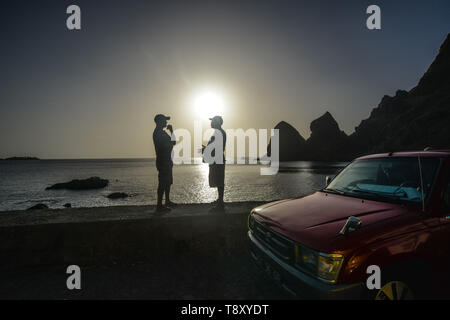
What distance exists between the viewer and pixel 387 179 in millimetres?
2910

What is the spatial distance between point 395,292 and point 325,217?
0.81 m

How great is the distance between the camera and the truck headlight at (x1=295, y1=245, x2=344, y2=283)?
162 centimetres

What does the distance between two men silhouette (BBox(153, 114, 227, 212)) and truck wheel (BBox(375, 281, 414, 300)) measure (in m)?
2.80

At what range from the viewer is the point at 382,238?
1.70 metres

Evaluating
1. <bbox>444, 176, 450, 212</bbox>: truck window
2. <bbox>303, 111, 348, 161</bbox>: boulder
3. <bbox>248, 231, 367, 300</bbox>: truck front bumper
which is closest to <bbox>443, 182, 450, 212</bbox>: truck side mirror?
<bbox>444, 176, 450, 212</bbox>: truck window

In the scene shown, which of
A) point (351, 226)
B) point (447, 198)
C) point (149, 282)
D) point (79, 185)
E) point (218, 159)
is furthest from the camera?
point (79, 185)

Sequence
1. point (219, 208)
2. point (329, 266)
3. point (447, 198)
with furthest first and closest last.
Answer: point (219, 208)
point (447, 198)
point (329, 266)

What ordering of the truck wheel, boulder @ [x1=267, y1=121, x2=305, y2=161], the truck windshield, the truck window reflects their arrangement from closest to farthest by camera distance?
1. the truck wheel
2. the truck window
3. the truck windshield
4. boulder @ [x1=267, y1=121, x2=305, y2=161]

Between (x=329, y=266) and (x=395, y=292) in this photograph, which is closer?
(x=329, y=266)

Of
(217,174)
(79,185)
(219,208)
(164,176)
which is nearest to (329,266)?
(219,208)

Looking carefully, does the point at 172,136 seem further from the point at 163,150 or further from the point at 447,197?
the point at 447,197

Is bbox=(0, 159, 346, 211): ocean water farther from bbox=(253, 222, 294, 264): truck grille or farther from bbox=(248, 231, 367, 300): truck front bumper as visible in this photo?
bbox=(248, 231, 367, 300): truck front bumper

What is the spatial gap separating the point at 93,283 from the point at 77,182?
41.7 m
